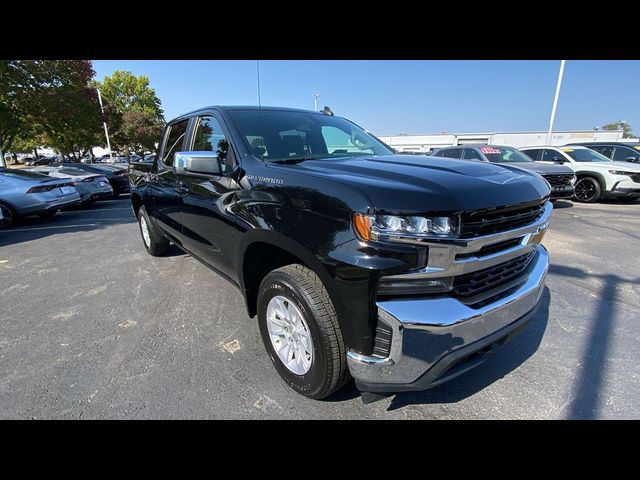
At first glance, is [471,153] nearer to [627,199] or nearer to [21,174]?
[627,199]

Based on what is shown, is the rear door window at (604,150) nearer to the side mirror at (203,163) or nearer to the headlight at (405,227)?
the headlight at (405,227)

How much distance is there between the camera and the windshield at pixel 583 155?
10.3m

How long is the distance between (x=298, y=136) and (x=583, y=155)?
11.5 metres

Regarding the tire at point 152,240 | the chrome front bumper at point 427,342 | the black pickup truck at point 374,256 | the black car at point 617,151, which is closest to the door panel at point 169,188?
the tire at point 152,240

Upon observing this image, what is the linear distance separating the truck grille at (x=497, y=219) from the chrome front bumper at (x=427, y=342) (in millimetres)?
373

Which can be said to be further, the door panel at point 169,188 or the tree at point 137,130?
the tree at point 137,130

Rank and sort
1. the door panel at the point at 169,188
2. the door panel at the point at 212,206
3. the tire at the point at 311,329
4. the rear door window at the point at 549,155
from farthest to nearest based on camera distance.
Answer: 1. the rear door window at the point at 549,155
2. the door panel at the point at 169,188
3. the door panel at the point at 212,206
4. the tire at the point at 311,329

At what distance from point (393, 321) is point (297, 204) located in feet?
2.76

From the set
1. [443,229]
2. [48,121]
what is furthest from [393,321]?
[48,121]

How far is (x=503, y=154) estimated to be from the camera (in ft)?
32.9

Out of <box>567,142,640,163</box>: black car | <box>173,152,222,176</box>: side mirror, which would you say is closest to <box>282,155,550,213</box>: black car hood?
<box>173,152,222,176</box>: side mirror

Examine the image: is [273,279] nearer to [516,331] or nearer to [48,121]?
[516,331]

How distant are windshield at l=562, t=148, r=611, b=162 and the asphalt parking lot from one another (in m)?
7.07
